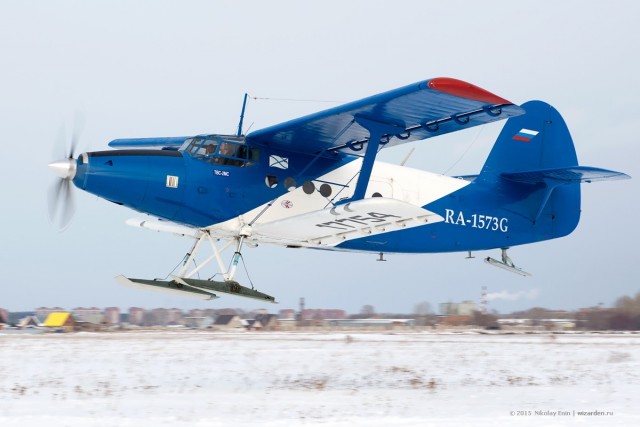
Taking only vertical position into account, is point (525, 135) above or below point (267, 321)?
above

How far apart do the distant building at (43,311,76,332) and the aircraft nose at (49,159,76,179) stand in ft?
64.4

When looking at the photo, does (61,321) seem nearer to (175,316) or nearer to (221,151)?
(175,316)

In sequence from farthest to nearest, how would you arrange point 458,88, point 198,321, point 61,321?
1. point 198,321
2. point 61,321
3. point 458,88

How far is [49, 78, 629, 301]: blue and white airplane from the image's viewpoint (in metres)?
14.7

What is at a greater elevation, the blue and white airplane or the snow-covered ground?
the blue and white airplane

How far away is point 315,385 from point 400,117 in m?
5.60

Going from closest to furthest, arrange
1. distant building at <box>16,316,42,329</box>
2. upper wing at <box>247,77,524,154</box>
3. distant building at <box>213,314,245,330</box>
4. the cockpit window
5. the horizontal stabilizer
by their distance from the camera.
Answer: upper wing at <box>247,77,524,154</box>, the cockpit window, the horizontal stabilizer, distant building at <box>213,314,245,330</box>, distant building at <box>16,316,42,329</box>

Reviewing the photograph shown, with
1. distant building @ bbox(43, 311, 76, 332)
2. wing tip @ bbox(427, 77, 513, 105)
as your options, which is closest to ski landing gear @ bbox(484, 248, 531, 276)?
wing tip @ bbox(427, 77, 513, 105)

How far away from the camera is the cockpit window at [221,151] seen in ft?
51.1

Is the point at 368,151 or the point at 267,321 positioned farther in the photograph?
the point at 267,321

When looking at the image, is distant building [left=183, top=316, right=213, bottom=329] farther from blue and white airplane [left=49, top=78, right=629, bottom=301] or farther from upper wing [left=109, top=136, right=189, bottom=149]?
blue and white airplane [left=49, top=78, right=629, bottom=301]

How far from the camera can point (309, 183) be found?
53.6 feet

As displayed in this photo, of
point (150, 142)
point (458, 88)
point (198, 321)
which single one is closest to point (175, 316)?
point (198, 321)

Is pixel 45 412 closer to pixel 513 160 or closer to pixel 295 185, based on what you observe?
pixel 295 185
